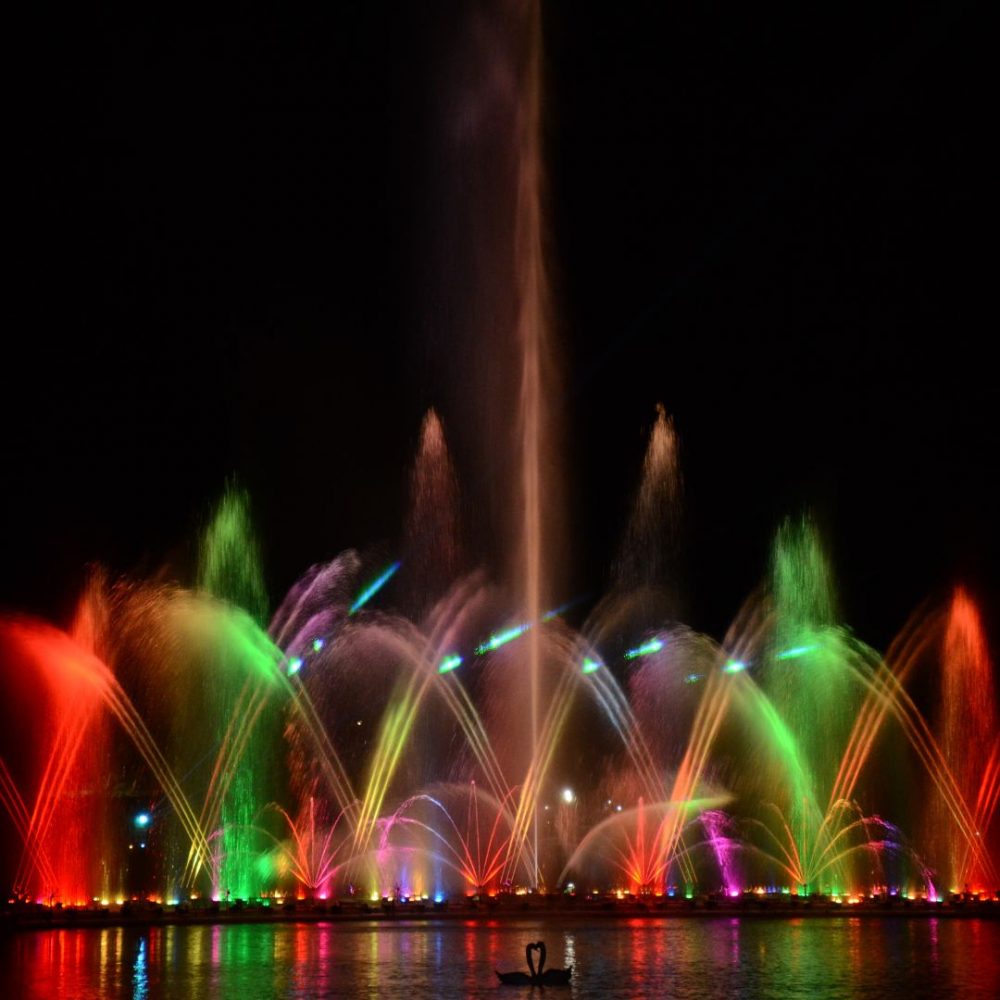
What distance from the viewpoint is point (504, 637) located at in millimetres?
41938

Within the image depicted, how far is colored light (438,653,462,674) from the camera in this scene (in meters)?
45.8

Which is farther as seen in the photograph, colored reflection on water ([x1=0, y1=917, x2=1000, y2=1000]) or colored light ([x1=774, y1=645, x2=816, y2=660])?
colored light ([x1=774, y1=645, x2=816, y2=660])

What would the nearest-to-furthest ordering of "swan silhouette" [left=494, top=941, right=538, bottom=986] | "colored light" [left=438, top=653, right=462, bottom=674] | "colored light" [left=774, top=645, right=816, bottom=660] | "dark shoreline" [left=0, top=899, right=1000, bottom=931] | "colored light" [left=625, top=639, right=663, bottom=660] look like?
"swan silhouette" [left=494, top=941, right=538, bottom=986] < "dark shoreline" [left=0, top=899, right=1000, bottom=931] < "colored light" [left=438, top=653, right=462, bottom=674] < "colored light" [left=774, top=645, right=816, bottom=660] < "colored light" [left=625, top=639, right=663, bottom=660]

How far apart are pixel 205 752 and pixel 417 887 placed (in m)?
8.21

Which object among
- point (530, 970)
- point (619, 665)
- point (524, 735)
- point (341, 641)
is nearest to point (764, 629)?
A: point (619, 665)

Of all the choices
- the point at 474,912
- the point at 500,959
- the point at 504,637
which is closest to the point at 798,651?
the point at 504,637

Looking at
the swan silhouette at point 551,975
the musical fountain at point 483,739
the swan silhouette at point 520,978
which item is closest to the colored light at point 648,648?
the musical fountain at point 483,739

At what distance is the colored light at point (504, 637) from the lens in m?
40.6

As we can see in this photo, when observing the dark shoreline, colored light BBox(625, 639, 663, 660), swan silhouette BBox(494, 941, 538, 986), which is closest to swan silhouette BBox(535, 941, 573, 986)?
swan silhouette BBox(494, 941, 538, 986)

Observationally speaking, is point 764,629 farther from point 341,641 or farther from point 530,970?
point 530,970

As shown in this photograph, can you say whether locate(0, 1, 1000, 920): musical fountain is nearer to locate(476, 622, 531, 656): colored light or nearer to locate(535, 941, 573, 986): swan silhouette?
locate(476, 622, 531, 656): colored light

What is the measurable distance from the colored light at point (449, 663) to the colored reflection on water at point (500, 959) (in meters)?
11.7

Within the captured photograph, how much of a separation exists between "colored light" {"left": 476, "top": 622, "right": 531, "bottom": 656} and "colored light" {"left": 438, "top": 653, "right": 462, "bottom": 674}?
1460 mm

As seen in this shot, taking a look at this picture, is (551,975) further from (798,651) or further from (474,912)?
(798,651)
